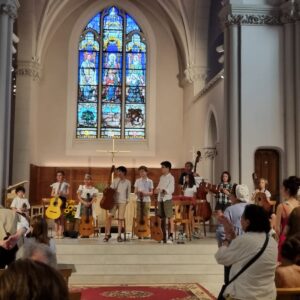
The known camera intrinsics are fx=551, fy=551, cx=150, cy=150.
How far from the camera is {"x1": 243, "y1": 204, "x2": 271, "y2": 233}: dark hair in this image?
12.3 ft

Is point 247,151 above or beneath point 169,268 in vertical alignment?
above

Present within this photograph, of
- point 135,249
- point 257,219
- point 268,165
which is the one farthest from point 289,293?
point 268,165

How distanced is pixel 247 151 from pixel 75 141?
32.6ft

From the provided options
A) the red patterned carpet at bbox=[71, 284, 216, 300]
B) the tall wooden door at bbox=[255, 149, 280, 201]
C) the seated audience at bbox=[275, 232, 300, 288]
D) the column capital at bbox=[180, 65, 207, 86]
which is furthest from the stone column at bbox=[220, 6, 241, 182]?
the seated audience at bbox=[275, 232, 300, 288]

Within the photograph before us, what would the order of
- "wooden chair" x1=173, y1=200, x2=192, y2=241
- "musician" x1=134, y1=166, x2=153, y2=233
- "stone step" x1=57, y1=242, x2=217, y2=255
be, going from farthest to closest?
1. "wooden chair" x1=173, y1=200, x2=192, y2=241
2. "musician" x1=134, y1=166, x2=153, y2=233
3. "stone step" x1=57, y1=242, x2=217, y2=255

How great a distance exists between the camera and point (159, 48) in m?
22.7

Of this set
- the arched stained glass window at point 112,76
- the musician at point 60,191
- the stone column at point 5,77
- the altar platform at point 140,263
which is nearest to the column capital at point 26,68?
the arched stained glass window at point 112,76

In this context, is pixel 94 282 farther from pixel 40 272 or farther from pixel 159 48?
pixel 159 48

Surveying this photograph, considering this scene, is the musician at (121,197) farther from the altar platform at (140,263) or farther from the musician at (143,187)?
the altar platform at (140,263)

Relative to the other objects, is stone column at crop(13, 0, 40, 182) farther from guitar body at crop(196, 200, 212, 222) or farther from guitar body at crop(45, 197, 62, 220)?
guitar body at crop(196, 200, 212, 222)

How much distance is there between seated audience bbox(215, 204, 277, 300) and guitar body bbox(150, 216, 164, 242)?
7.27 m

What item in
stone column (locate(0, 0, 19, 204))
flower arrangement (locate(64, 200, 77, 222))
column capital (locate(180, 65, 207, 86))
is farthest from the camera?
column capital (locate(180, 65, 207, 86))

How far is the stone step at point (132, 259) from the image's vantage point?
9.95m

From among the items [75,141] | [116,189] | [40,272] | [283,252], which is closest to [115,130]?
[75,141]
